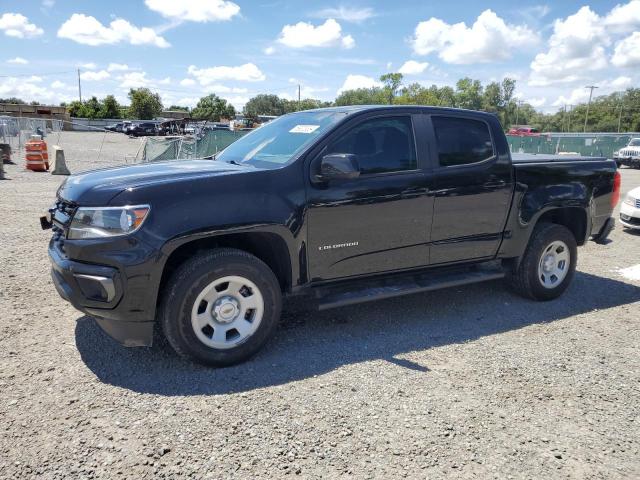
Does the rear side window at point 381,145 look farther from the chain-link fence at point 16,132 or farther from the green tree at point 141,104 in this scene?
the green tree at point 141,104

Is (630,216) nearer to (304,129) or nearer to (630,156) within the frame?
(304,129)

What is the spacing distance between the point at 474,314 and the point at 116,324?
327cm

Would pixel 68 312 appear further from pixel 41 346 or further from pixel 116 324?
pixel 116 324

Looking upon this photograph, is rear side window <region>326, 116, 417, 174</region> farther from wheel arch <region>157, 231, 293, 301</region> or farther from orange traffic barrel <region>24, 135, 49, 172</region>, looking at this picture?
orange traffic barrel <region>24, 135, 49, 172</region>

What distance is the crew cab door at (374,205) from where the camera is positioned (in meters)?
3.90

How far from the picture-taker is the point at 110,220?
129 inches

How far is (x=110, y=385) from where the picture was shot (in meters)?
3.37

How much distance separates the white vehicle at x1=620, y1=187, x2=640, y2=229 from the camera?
885 centimetres

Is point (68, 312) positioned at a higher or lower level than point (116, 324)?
lower

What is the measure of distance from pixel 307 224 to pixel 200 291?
933 millimetres

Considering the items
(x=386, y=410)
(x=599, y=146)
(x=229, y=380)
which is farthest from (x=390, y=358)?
(x=599, y=146)

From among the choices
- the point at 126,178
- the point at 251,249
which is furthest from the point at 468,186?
the point at 126,178

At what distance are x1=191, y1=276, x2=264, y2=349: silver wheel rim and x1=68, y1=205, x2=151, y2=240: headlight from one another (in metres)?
0.65

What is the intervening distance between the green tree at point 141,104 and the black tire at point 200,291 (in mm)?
89110
